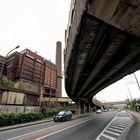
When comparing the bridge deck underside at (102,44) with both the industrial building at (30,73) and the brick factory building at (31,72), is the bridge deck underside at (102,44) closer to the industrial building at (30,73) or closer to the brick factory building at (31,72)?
the industrial building at (30,73)

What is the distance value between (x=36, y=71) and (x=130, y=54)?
56664 mm

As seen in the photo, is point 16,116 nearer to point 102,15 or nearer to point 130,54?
point 130,54

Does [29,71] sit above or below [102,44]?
above

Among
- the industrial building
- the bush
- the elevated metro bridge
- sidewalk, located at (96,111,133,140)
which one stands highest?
the industrial building

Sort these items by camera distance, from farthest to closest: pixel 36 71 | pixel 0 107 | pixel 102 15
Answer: pixel 36 71 → pixel 0 107 → pixel 102 15

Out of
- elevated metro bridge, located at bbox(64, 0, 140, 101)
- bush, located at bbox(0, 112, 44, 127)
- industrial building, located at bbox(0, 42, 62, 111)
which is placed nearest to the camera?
elevated metro bridge, located at bbox(64, 0, 140, 101)

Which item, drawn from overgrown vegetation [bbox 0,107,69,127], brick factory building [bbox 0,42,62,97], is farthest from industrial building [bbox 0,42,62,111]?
overgrown vegetation [bbox 0,107,69,127]

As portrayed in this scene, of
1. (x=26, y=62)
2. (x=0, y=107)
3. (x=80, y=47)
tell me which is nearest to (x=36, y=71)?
(x=26, y=62)

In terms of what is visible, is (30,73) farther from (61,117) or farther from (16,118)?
(16,118)

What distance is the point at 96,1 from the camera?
230 inches

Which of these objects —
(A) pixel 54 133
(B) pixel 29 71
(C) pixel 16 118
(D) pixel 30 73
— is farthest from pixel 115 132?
(D) pixel 30 73

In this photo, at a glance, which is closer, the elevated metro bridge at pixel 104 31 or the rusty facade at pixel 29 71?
the elevated metro bridge at pixel 104 31

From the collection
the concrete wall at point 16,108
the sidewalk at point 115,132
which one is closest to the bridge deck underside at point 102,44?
the sidewalk at point 115,132

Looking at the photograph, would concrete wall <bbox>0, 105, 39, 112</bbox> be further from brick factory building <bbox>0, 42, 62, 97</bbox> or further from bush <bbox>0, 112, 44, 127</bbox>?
brick factory building <bbox>0, 42, 62, 97</bbox>
